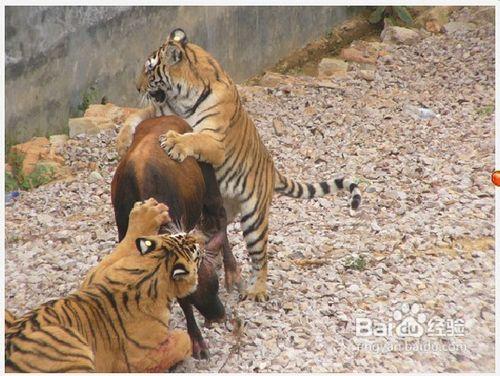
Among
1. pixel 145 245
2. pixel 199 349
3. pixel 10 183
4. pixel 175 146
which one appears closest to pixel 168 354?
pixel 199 349

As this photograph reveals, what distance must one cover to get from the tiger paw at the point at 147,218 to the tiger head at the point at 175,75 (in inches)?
49.3

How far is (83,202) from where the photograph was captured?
802 cm

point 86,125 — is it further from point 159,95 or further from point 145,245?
point 145,245

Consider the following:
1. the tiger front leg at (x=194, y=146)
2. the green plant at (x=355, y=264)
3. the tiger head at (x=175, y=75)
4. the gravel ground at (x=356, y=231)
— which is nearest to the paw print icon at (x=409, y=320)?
the gravel ground at (x=356, y=231)

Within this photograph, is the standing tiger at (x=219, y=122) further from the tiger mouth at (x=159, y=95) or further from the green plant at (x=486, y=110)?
the green plant at (x=486, y=110)

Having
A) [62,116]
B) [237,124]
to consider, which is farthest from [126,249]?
[62,116]

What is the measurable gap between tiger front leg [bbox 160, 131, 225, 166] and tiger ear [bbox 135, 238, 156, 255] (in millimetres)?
699

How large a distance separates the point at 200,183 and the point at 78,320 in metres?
1.28

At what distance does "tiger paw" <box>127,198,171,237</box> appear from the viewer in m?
5.09

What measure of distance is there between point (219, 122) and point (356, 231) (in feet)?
5.97

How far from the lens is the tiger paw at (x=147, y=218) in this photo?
5094 mm

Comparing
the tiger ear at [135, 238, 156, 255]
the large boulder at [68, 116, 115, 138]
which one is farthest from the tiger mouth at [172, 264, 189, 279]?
the large boulder at [68, 116, 115, 138]

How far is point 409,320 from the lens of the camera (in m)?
5.99

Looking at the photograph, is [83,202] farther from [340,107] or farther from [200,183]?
[340,107]
